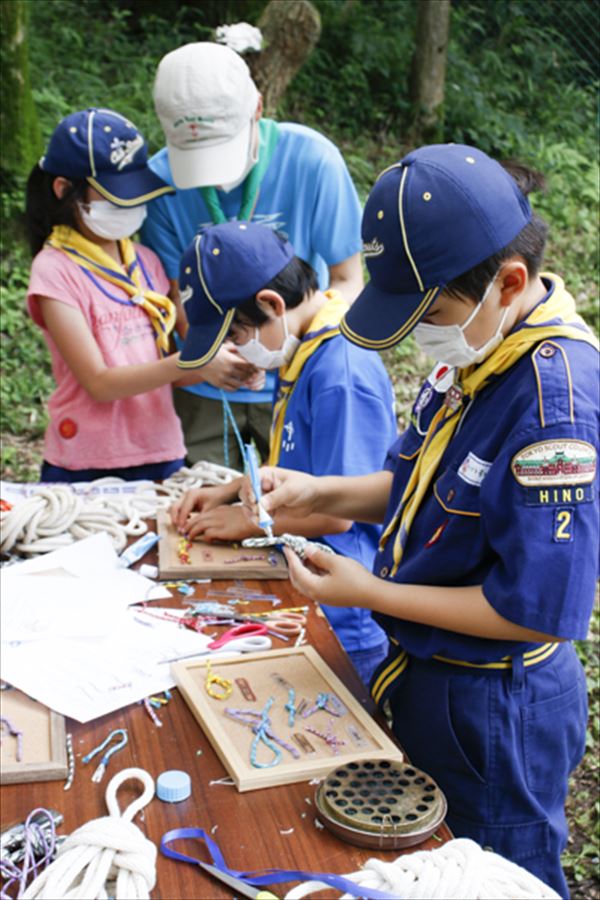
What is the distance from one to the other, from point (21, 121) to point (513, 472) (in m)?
5.76

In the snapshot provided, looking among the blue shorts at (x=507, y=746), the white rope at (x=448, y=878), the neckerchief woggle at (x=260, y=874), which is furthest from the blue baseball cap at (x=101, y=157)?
the white rope at (x=448, y=878)

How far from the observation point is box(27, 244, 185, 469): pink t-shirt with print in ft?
9.71

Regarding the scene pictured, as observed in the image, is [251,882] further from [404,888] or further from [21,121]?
[21,121]

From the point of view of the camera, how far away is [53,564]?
7.53 ft

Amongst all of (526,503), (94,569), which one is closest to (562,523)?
(526,503)

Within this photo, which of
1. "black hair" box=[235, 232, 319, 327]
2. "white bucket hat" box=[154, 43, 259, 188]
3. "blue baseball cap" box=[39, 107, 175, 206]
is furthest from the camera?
"blue baseball cap" box=[39, 107, 175, 206]

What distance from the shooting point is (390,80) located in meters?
8.99

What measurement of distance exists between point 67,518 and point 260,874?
1.31m

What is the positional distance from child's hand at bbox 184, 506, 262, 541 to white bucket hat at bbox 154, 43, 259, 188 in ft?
3.31

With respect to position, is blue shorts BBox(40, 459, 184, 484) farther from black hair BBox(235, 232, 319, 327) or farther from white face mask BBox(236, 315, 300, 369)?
black hair BBox(235, 232, 319, 327)

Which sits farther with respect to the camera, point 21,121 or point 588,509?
point 21,121

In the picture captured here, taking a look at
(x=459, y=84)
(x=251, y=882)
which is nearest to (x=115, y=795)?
(x=251, y=882)

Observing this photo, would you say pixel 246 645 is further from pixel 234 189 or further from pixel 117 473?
pixel 234 189

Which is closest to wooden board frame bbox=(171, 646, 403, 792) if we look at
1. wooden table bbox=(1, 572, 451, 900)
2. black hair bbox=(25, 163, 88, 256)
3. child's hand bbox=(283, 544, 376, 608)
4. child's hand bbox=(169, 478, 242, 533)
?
wooden table bbox=(1, 572, 451, 900)
